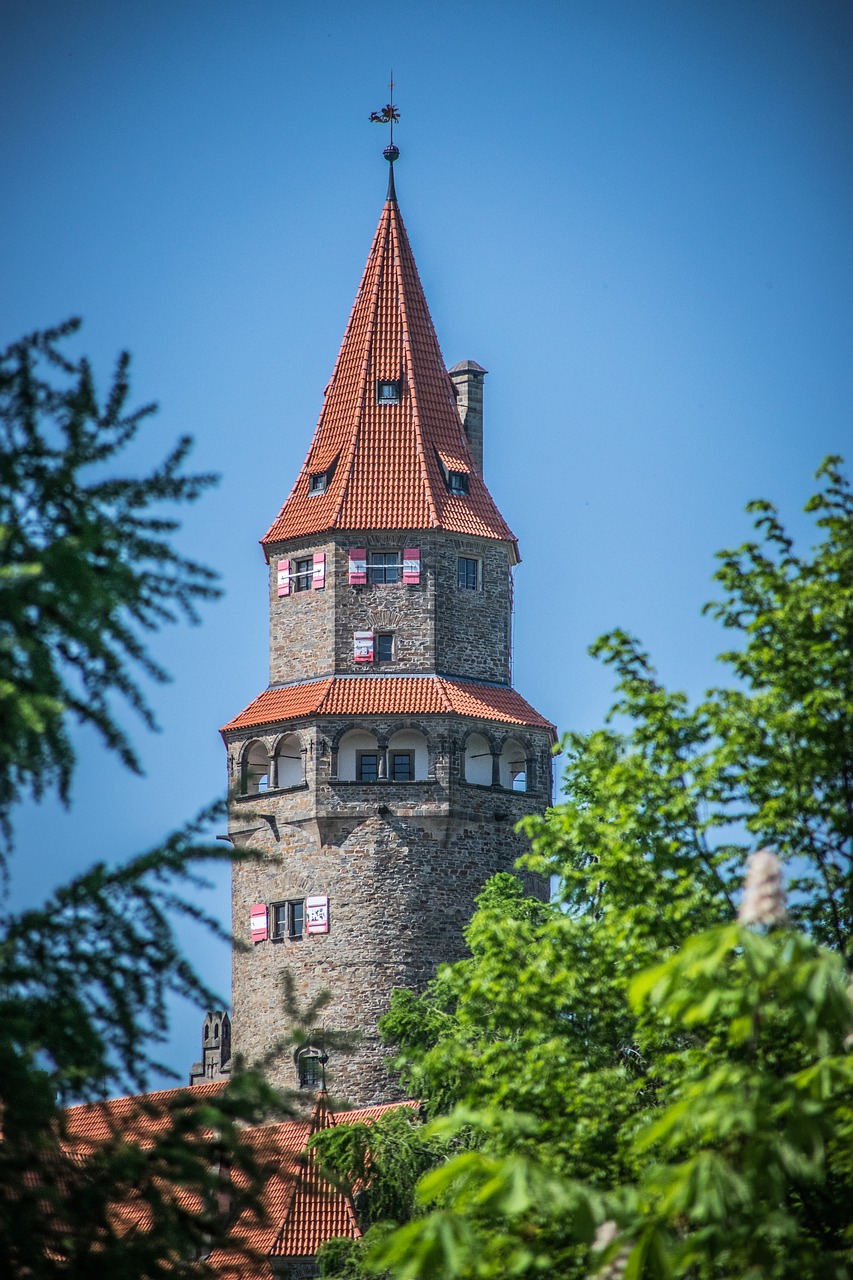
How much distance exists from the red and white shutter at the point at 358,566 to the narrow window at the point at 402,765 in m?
3.95

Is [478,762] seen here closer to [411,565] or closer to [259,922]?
[411,565]

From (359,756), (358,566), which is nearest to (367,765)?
(359,756)

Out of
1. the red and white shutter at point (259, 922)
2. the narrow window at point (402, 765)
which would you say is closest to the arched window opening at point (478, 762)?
the narrow window at point (402, 765)

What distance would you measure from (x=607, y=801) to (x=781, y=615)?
11.2 feet

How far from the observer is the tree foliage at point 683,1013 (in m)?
9.66

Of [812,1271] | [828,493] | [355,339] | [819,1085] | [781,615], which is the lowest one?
[812,1271]

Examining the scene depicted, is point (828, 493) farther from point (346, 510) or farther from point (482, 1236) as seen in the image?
point (346, 510)

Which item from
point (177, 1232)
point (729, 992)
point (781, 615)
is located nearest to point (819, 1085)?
point (729, 992)

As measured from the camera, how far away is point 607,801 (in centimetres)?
2034

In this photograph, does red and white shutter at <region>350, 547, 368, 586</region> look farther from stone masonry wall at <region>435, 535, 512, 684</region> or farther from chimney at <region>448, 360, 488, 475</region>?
chimney at <region>448, 360, 488, 475</region>

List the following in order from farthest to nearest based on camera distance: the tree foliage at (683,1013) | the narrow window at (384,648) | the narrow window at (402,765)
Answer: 1. the narrow window at (384,648)
2. the narrow window at (402,765)
3. the tree foliage at (683,1013)

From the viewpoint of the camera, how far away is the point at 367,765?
50.4 meters

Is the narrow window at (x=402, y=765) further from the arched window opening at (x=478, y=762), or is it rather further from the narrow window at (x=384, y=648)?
the narrow window at (x=384, y=648)

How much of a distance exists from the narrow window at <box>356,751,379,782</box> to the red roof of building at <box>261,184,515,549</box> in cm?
517
